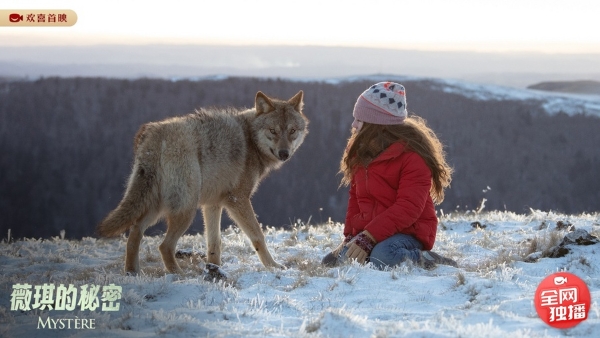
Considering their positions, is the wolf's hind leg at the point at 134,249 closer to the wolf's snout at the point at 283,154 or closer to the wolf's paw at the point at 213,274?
the wolf's paw at the point at 213,274

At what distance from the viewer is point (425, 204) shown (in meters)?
5.39

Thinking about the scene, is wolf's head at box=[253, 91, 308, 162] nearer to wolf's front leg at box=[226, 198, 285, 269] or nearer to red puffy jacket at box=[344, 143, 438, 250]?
wolf's front leg at box=[226, 198, 285, 269]

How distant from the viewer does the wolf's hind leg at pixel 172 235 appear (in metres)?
5.58

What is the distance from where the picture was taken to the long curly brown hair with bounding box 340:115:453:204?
17.2ft

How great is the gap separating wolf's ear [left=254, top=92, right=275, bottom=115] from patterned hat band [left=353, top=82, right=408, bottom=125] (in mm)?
1641

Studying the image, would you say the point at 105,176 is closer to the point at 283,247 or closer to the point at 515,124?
the point at 515,124

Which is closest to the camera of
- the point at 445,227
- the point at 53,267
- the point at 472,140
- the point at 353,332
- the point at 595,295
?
the point at 353,332

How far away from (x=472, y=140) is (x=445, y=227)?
61372 millimetres

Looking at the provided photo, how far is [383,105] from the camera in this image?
17.1ft

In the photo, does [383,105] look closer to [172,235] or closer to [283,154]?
[283,154]

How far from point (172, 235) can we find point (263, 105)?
193 centimetres

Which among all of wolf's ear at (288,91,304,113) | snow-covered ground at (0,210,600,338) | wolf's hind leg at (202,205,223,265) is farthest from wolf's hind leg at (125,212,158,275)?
wolf's ear at (288,91,304,113)

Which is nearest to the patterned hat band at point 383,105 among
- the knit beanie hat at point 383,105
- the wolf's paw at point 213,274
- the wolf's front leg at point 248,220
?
the knit beanie hat at point 383,105

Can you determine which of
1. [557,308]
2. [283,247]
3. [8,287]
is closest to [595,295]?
[557,308]
